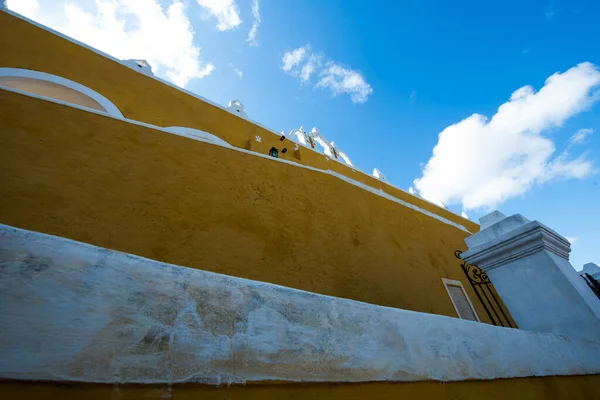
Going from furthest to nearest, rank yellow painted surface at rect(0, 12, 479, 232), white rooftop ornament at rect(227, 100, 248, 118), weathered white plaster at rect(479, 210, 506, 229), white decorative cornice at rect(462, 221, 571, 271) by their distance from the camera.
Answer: white rooftop ornament at rect(227, 100, 248, 118) → yellow painted surface at rect(0, 12, 479, 232) → weathered white plaster at rect(479, 210, 506, 229) → white decorative cornice at rect(462, 221, 571, 271)

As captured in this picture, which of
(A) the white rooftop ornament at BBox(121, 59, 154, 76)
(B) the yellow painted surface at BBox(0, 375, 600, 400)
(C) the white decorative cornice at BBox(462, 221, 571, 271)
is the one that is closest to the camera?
(B) the yellow painted surface at BBox(0, 375, 600, 400)

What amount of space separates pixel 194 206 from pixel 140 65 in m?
6.90

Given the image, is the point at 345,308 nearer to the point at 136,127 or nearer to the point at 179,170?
the point at 179,170

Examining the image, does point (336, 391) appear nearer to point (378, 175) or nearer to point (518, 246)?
point (518, 246)

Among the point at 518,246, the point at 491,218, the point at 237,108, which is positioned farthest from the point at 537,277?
the point at 237,108

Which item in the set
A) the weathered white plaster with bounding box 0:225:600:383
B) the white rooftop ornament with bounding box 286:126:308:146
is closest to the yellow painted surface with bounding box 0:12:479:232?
the white rooftop ornament with bounding box 286:126:308:146

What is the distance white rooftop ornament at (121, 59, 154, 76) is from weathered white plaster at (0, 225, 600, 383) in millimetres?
8113

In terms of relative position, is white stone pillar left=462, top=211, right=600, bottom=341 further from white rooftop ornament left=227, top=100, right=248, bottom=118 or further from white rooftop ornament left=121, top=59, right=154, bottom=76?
white rooftop ornament left=121, top=59, right=154, bottom=76

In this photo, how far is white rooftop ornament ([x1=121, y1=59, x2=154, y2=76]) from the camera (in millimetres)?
7334

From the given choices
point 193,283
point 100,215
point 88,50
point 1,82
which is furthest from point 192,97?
point 193,283

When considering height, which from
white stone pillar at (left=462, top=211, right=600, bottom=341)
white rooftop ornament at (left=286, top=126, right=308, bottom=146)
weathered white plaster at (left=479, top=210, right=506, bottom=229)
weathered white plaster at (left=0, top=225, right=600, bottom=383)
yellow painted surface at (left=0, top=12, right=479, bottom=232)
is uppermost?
white rooftop ornament at (left=286, top=126, right=308, bottom=146)

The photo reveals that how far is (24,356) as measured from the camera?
0.71m

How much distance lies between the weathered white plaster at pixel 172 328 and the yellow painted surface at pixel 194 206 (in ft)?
6.31

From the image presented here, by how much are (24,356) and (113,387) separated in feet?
0.73
